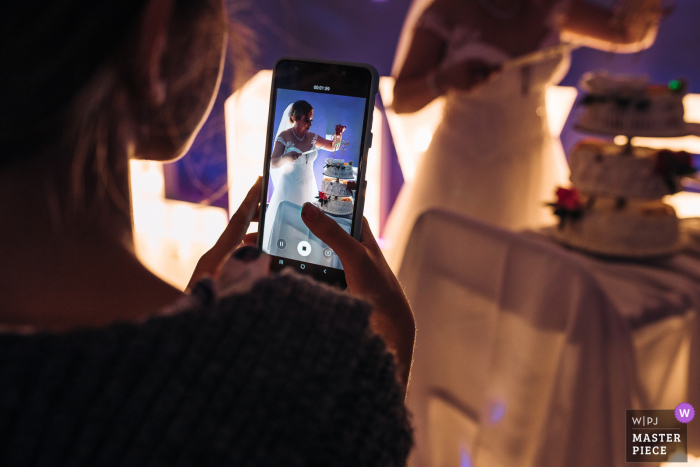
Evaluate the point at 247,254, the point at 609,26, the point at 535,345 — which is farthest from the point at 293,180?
the point at 609,26

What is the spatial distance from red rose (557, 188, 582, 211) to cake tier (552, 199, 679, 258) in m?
0.03

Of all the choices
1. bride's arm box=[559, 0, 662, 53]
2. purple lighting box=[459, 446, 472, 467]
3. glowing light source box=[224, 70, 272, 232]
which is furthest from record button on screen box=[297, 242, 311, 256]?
bride's arm box=[559, 0, 662, 53]

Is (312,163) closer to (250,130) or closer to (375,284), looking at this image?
(375,284)

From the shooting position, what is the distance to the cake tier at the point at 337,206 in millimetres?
575

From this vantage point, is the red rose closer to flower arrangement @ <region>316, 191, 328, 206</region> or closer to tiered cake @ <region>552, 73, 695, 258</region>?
tiered cake @ <region>552, 73, 695, 258</region>

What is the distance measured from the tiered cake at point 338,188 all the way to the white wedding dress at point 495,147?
3.49 feet

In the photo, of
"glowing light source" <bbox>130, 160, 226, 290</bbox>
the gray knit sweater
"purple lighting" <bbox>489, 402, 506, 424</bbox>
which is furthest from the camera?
"glowing light source" <bbox>130, 160, 226, 290</bbox>

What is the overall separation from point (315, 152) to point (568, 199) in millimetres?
786

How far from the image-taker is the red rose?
1100 millimetres

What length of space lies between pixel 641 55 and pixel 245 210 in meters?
2.12

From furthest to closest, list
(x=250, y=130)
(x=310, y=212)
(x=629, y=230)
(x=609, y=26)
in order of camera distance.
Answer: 1. (x=250, y=130)
2. (x=609, y=26)
3. (x=629, y=230)
4. (x=310, y=212)

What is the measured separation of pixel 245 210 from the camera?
1.93 ft

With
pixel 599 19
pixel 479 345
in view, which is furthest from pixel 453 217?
pixel 599 19

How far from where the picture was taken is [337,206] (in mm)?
577
